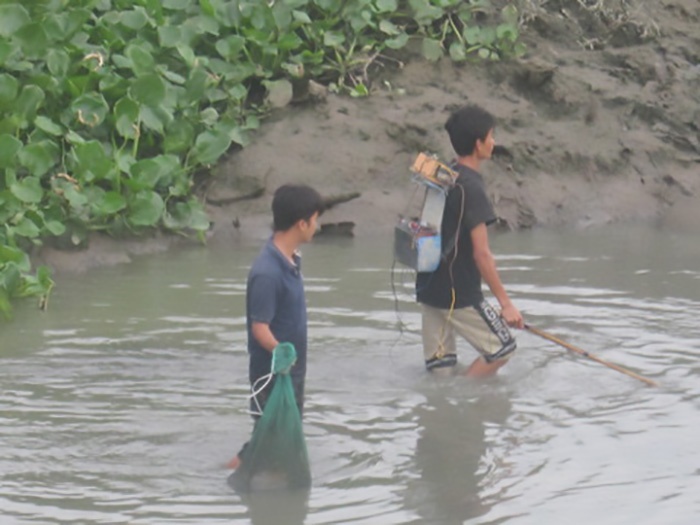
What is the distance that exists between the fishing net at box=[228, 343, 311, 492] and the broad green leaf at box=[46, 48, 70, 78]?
5.10m

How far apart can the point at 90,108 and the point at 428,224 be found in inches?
149

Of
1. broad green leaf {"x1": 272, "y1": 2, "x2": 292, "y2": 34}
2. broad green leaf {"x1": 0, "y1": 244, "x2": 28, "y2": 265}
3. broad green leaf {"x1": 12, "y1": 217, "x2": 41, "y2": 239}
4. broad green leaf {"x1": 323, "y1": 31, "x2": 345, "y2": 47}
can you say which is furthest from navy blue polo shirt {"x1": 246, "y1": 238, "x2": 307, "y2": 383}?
broad green leaf {"x1": 323, "y1": 31, "x2": 345, "y2": 47}

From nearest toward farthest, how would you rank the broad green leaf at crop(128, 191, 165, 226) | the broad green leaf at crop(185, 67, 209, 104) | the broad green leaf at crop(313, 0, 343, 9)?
the broad green leaf at crop(128, 191, 165, 226) → the broad green leaf at crop(185, 67, 209, 104) → the broad green leaf at crop(313, 0, 343, 9)

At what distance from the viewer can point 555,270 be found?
32.1ft

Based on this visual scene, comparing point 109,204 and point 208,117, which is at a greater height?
point 208,117

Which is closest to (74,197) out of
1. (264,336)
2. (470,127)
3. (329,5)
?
(329,5)

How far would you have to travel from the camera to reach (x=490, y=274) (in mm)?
6781

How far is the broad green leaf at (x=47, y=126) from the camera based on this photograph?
31.9ft

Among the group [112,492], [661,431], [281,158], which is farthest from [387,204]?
[112,492]

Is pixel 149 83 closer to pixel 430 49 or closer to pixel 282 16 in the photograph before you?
pixel 282 16

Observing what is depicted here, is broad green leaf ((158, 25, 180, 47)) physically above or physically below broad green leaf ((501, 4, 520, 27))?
below

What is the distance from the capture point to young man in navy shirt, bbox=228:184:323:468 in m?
5.37

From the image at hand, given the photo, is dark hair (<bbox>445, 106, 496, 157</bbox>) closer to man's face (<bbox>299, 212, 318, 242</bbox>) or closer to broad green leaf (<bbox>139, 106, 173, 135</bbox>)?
man's face (<bbox>299, 212, 318, 242</bbox>)

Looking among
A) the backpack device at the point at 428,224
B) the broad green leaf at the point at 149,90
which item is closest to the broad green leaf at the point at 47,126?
the broad green leaf at the point at 149,90
